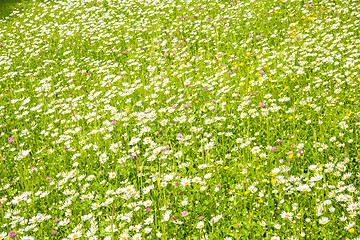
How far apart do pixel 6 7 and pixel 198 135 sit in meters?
16.7

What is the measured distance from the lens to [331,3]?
6328 mm

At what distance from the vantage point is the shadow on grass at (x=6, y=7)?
14.6 metres

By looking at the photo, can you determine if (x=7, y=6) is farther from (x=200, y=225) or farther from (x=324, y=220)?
(x=324, y=220)

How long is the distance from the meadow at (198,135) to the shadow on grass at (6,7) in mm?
8544

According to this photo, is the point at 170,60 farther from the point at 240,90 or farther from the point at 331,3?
the point at 331,3

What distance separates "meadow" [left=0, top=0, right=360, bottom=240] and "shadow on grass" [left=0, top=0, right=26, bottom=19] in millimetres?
8544

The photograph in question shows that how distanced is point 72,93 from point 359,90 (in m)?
5.19

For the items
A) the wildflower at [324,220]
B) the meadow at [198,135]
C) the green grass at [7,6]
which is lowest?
the meadow at [198,135]

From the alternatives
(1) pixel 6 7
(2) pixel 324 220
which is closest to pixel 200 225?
(2) pixel 324 220

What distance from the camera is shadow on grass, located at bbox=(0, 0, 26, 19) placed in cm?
1460

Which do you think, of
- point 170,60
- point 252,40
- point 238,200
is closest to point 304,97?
point 238,200

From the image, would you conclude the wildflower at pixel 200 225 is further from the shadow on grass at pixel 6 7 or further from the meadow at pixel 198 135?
the shadow on grass at pixel 6 7

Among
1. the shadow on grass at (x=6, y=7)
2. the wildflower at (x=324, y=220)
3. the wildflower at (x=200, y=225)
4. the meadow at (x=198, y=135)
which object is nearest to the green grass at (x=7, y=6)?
the shadow on grass at (x=6, y=7)

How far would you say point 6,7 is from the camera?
15859 millimetres
